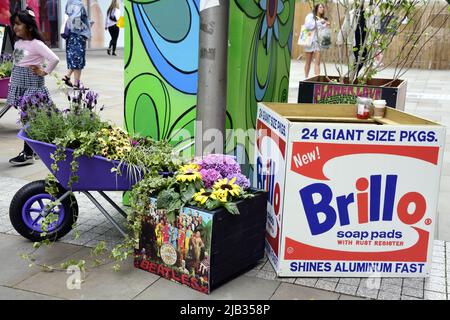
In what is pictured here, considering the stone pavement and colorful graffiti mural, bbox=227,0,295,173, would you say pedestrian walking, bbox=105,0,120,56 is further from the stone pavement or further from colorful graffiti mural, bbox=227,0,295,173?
the stone pavement

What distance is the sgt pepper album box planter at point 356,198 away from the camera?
3.41 m

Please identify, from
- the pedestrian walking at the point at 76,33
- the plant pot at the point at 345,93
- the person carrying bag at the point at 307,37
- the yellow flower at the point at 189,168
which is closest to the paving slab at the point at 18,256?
the yellow flower at the point at 189,168

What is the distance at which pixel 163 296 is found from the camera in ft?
10.8

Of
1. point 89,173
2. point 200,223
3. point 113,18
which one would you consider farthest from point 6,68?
point 113,18

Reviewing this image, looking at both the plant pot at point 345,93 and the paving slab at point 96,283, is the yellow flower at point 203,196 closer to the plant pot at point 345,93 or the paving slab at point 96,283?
the paving slab at point 96,283

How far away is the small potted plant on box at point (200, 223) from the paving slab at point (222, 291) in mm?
42

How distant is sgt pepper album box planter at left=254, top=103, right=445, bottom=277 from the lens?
3.41 metres

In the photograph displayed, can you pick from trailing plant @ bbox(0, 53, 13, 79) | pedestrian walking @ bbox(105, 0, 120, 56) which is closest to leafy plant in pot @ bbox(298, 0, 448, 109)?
trailing plant @ bbox(0, 53, 13, 79)

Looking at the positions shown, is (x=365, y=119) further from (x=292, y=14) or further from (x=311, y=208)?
(x=292, y=14)

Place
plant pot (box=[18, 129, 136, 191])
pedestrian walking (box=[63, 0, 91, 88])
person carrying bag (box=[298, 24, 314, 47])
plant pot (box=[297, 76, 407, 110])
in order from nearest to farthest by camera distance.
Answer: plant pot (box=[18, 129, 136, 191]) < plant pot (box=[297, 76, 407, 110]) < pedestrian walking (box=[63, 0, 91, 88]) < person carrying bag (box=[298, 24, 314, 47])

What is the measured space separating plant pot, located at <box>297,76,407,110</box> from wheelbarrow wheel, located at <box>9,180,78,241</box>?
7.52ft

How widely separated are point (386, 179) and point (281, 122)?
0.74 m

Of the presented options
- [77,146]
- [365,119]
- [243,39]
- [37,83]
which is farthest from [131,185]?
[37,83]

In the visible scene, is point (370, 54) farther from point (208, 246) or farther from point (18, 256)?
point (18, 256)
